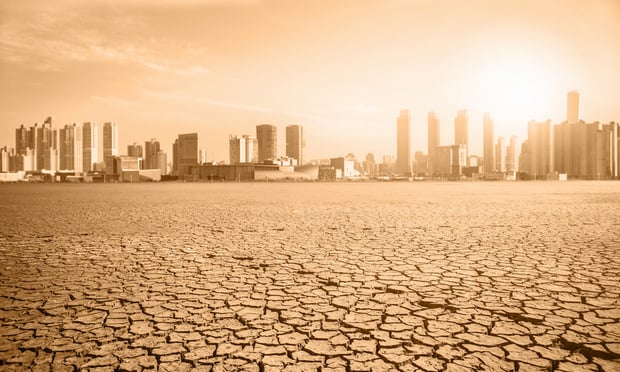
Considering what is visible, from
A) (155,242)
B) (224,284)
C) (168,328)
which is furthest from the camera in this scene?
(155,242)

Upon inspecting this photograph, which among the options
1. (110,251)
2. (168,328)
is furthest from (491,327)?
(110,251)

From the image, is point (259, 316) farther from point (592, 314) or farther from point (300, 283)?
point (592, 314)

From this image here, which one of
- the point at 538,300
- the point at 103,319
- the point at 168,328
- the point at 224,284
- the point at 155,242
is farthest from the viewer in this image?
the point at 155,242

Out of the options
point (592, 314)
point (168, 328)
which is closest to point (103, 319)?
point (168, 328)

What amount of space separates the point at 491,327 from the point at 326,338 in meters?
1.78

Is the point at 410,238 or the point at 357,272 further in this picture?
the point at 410,238

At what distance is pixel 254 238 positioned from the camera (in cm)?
1084

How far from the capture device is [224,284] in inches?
243

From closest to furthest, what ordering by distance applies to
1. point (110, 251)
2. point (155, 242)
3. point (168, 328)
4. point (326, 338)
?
point (326, 338), point (168, 328), point (110, 251), point (155, 242)

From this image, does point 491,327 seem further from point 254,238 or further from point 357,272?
point 254,238

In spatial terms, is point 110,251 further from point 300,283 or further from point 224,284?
point 300,283

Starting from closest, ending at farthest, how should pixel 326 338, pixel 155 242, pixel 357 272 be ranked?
pixel 326 338 → pixel 357 272 → pixel 155 242

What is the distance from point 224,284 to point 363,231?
21.7 ft

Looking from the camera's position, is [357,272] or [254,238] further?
[254,238]
